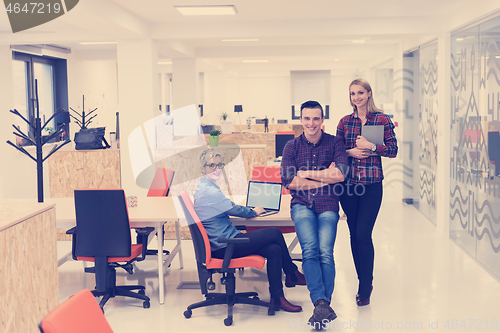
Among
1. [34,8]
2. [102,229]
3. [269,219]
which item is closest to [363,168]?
[269,219]

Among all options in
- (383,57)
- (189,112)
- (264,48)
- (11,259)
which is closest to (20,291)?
(11,259)

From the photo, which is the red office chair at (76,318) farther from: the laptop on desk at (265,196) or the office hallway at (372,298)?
the laptop on desk at (265,196)

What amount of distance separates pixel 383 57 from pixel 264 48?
2.51 meters

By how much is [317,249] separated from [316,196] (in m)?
0.38

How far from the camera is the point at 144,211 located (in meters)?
4.11

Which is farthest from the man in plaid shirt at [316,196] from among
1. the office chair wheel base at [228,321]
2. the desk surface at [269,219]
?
the office chair wheel base at [228,321]

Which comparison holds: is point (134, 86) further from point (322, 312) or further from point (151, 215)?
point (322, 312)

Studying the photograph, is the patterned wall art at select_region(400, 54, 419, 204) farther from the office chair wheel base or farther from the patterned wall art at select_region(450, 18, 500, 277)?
the office chair wheel base

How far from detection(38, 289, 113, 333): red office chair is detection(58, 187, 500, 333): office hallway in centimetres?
201

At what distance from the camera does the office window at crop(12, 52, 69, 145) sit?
9055mm

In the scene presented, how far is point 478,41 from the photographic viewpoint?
504 cm

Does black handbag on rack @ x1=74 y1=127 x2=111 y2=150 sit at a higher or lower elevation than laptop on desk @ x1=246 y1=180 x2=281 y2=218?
higher

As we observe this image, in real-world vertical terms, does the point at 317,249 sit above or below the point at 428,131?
below

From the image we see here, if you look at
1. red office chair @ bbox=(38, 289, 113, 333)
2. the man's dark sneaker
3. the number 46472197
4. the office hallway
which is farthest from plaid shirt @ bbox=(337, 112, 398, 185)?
the number 46472197
